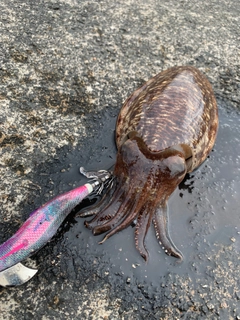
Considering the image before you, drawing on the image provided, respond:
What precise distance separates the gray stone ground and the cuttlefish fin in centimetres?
7

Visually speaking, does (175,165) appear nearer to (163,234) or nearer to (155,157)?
(155,157)

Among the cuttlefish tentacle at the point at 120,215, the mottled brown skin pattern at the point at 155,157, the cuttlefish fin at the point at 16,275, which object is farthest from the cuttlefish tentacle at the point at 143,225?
the cuttlefish fin at the point at 16,275

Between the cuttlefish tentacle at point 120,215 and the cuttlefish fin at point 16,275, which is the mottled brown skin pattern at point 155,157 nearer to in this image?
the cuttlefish tentacle at point 120,215

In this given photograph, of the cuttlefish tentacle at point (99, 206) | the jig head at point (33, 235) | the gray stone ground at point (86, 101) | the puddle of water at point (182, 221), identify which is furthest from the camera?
the cuttlefish tentacle at point (99, 206)

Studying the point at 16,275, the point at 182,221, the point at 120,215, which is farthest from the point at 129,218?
the point at 16,275

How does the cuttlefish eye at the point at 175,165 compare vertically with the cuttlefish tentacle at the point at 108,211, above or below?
above

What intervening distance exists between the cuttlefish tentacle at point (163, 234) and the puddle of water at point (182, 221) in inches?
1.7

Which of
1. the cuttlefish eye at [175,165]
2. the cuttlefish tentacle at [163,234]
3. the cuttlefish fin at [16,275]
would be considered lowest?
the cuttlefish fin at [16,275]

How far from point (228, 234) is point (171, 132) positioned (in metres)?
0.97

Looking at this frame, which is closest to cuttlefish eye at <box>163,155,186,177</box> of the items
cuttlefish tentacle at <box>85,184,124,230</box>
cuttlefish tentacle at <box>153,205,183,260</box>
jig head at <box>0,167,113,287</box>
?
cuttlefish tentacle at <box>153,205,183,260</box>

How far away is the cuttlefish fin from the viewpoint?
2.63 m

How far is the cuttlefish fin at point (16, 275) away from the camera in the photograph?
8.64 ft

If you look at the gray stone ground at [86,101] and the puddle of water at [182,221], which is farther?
the puddle of water at [182,221]

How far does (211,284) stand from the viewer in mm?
2883
